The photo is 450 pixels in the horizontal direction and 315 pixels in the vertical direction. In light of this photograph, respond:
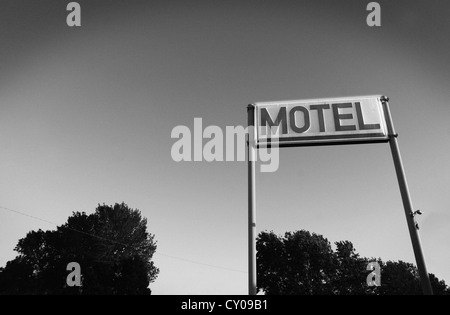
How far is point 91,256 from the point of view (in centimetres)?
4097

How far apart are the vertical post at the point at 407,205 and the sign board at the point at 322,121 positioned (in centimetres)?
17

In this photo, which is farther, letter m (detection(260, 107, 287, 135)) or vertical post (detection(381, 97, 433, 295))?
letter m (detection(260, 107, 287, 135))

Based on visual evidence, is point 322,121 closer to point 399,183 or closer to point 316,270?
point 399,183

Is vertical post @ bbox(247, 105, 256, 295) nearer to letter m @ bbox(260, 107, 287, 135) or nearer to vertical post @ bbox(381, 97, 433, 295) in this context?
letter m @ bbox(260, 107, 287, 135)

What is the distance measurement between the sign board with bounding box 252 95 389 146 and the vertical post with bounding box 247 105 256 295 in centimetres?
16

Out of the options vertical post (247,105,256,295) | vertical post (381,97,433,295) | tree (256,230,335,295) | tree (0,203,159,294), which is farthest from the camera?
tree (256,230,335,295)

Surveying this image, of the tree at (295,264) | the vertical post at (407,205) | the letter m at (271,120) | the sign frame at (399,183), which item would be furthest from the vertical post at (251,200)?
the tree at (295,264)

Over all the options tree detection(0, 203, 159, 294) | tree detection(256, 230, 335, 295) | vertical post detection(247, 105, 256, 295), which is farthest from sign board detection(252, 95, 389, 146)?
tree detection(256, 230, 335, 295)

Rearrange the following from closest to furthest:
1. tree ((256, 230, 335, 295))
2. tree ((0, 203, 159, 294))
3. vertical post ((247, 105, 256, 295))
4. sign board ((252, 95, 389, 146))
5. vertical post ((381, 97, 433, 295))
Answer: vertical post ((247, 105, 256, 295)) < vertical post ((381, 97, 433, 295)) < sign board ((252, 95, 389, 146)) < tree ((0, 203, 159, 294)) < tree ((256, 230, 335, 295))

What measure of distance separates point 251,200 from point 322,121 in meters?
3.39

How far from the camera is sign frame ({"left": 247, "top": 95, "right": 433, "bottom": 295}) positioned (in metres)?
5.88

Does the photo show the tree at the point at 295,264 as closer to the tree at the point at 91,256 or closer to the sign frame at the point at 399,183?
the tree at the point at 91,256

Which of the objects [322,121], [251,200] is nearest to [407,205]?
[322,121]
